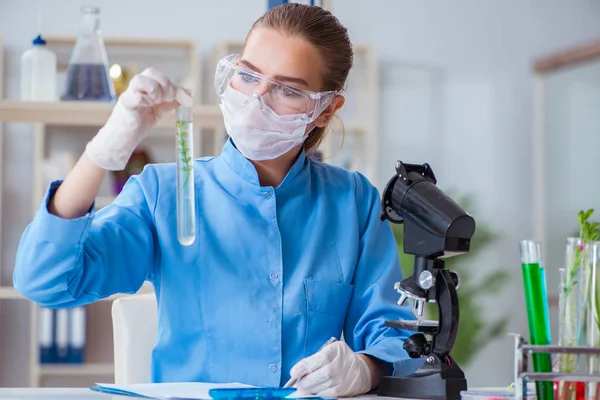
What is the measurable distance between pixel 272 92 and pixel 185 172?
322 mm

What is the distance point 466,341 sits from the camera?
4066 millimetres

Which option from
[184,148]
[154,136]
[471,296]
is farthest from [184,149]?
[471,296]

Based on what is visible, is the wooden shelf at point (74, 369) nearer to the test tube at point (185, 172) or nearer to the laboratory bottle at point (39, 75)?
the laboratory bottle at point (39, 75)

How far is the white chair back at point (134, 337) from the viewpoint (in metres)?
1.31

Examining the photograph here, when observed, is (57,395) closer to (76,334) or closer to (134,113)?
(134,113)

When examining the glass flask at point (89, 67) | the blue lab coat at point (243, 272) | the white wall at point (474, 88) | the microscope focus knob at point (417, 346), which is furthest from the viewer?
the white wall at point (474, 88)

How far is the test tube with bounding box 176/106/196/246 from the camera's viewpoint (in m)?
0.99

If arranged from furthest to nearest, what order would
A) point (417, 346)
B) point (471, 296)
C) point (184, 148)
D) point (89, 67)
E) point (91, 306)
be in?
1. point (471, 296)
2. point (91, 306)
3. point (89, 67)
4. point (417, 346)
5. point (184, 148)

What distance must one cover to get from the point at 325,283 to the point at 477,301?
3.36 m

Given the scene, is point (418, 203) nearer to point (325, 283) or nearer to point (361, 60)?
point (325, 283)

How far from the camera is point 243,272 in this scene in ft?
4.11

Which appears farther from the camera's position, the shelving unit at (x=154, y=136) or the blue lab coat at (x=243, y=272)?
the shelving unit at (x=154, y=136)

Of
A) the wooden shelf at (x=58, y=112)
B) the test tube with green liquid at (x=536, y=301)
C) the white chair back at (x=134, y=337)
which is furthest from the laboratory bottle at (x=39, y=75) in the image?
the test tube with green liquid at (x=536, y=301)

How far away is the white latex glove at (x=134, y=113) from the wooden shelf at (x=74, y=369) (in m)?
2.74
